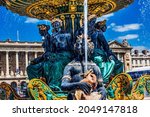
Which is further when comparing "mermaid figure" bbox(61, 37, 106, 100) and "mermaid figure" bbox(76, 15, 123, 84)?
"mermaid figure" bbox(76, 15, 123, 84)

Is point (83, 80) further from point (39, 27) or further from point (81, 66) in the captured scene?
point (39, 27)

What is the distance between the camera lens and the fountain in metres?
5.75

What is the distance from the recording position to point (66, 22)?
5.85m

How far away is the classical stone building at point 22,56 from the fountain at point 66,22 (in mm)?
92

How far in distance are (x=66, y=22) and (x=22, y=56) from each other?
2.07 feet

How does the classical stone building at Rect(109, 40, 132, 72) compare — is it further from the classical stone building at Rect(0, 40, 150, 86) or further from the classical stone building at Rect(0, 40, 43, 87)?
the classical stone building at Rect(0, 40, 43, 87)

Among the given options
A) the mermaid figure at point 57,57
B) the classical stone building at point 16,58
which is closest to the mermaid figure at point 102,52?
the mermaid figure at point 57,57

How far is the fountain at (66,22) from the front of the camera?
5.75 meters

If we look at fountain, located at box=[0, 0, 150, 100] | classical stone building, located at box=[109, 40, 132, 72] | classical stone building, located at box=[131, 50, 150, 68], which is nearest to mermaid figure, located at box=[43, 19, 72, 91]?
fountain, located at box=[0, 0, 150, 100]

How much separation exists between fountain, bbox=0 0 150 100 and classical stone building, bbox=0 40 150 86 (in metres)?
0.09

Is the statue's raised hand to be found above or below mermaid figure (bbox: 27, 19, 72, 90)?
below

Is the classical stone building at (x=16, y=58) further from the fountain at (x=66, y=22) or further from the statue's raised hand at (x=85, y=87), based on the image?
the statue's raised hand at (x=85, y=87)

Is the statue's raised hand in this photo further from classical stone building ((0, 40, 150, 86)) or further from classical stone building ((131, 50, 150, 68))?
classical stone building ((131, 50, 150, 68))

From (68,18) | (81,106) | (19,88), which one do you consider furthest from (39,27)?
(81,106)
